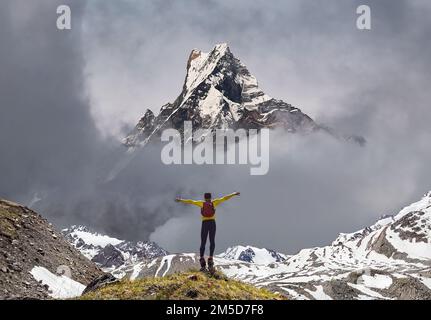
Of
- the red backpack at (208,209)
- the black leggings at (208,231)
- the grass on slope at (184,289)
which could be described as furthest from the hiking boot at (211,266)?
the red backpack at (208,209)

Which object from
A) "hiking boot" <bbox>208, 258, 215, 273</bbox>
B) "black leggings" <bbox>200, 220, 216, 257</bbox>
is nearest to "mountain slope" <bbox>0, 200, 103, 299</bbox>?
Result: "black leggings" <bbox>200, 220, 216, 257</bbox>

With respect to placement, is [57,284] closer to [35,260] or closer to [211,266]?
[35,260]

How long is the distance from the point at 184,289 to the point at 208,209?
219 inches

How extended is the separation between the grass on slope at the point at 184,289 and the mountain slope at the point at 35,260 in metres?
12.6

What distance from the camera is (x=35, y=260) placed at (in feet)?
135

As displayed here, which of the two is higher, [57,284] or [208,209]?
[208,209]

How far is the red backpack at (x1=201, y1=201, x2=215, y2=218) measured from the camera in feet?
89.1

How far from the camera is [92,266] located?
160 feet

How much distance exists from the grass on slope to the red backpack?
10.3ft

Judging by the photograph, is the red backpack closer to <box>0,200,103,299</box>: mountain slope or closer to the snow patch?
<box>0,200,103,299</box>: mountain slope

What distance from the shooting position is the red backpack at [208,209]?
2716 cm

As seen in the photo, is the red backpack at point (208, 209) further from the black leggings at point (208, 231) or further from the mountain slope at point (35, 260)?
the mountain slope at point (35, 260)

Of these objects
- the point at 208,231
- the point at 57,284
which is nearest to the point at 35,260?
the point at 57,284
